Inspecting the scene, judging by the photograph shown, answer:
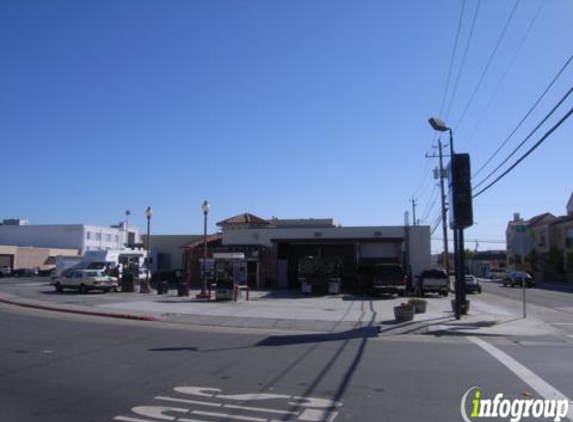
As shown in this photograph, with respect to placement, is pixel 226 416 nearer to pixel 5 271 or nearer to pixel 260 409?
pixel 260 409

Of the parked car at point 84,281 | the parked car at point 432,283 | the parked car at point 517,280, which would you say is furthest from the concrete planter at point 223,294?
the parked car at point 517,280

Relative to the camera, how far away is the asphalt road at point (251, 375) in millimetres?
7367

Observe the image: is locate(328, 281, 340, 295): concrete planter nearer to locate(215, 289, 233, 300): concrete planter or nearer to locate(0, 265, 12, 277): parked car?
locate(215, 289, 233, 300): concrete planter

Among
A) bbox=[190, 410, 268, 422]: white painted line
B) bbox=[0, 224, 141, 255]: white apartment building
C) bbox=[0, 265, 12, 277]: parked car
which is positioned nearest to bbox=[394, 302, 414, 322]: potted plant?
bbox=[190, 410, 268, 422]: white painted line

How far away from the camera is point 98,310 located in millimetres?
23438

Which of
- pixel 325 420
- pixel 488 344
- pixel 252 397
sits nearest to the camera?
pixel 325 420

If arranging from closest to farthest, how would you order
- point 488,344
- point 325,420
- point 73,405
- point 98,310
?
point 325,420 < point 73,405 < point 488,344 < point 98,310

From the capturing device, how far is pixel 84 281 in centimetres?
3578

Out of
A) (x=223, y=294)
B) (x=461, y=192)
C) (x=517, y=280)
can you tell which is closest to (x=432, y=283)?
(x=223, y=294)

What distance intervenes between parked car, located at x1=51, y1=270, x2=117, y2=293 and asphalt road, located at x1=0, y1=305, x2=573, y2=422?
20475 millimetres

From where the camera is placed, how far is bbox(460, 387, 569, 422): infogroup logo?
23.9ft

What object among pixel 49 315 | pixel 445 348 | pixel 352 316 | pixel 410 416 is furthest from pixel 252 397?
pixel 49 315

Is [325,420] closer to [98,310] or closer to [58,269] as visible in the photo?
[98,310]

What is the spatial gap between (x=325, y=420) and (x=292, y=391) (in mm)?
1613
